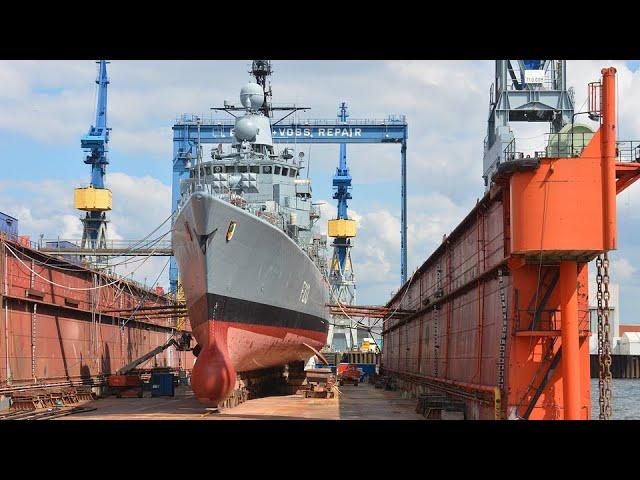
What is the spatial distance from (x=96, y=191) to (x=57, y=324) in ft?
72.1

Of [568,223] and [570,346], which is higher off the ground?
[568,223]

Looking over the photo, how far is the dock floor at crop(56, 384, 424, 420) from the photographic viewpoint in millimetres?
18125

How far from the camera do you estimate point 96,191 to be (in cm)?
4619

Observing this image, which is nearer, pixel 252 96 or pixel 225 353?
pixel 225 353

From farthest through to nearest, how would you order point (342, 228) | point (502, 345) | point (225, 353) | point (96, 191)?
point (342, 228)
point (96, 191)
point (225, 353)
point (502, 345)

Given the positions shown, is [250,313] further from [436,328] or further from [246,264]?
[436,328]

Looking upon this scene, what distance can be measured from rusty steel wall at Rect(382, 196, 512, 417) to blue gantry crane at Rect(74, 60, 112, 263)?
2257 centimetres

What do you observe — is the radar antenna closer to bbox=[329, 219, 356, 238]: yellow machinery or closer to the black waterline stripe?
the black waterline stripe

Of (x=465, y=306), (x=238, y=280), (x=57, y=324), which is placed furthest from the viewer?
(x=57, y=324)

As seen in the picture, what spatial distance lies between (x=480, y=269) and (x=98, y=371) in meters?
18.1

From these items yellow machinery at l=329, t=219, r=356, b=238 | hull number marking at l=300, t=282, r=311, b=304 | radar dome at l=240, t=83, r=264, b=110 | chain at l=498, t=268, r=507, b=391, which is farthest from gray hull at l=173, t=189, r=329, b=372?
yellow machinery at l=329, t=219, r=356, b=238

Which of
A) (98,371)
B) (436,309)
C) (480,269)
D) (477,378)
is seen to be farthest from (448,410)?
Result: (98,371)

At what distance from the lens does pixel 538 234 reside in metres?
12.9

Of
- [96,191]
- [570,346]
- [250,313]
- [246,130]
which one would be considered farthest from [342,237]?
[570,346]
